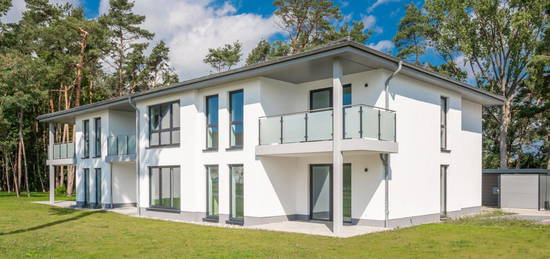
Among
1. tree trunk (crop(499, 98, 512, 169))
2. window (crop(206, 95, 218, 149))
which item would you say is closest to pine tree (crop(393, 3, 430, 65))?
tree trunk (crop(499, 98, 512, 169))

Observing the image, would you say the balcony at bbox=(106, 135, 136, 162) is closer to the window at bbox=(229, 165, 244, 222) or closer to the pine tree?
the window at bbox=(229, 165, 244, 222)

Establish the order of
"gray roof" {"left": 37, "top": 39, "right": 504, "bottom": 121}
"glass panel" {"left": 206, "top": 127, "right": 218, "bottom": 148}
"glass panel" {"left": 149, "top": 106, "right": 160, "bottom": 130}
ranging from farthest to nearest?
"glass panel" {"left": 149, "top": 106, "right": 160, "bottom": 130}
"glass panel" {"left": 206, "top": 127, "right": 218, "bottom": 148}
"gray roof" {"left": 37, "top": 39, "right": 504, "bottom": 121}

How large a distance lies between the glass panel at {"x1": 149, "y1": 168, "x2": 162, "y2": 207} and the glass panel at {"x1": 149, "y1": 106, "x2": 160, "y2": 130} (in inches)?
68.9

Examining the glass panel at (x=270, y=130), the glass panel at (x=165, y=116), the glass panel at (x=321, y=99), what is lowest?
the glass panel at (x=270, y=130)

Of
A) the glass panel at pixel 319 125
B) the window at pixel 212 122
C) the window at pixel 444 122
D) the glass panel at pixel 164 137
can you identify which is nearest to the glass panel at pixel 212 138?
the window at pixel 212 122

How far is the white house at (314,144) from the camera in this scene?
1320cm

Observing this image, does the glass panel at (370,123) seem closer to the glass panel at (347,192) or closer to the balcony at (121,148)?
the glass panel at (347,192)

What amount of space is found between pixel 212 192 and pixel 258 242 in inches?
231

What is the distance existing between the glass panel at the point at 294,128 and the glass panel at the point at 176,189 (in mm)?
5592

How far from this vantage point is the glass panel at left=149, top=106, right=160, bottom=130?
18867 mm

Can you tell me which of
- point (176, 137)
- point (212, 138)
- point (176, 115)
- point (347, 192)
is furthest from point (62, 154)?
point (347, 192)

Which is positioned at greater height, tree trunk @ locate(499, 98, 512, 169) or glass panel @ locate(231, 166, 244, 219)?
tree trunk @ locate(499, 98, 512, 169)

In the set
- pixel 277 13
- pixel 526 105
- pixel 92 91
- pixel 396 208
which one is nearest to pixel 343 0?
pixel 277 13

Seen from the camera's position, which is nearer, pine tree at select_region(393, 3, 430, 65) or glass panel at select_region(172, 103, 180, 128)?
glass panel at select_region(172, 103, 180, 128)
